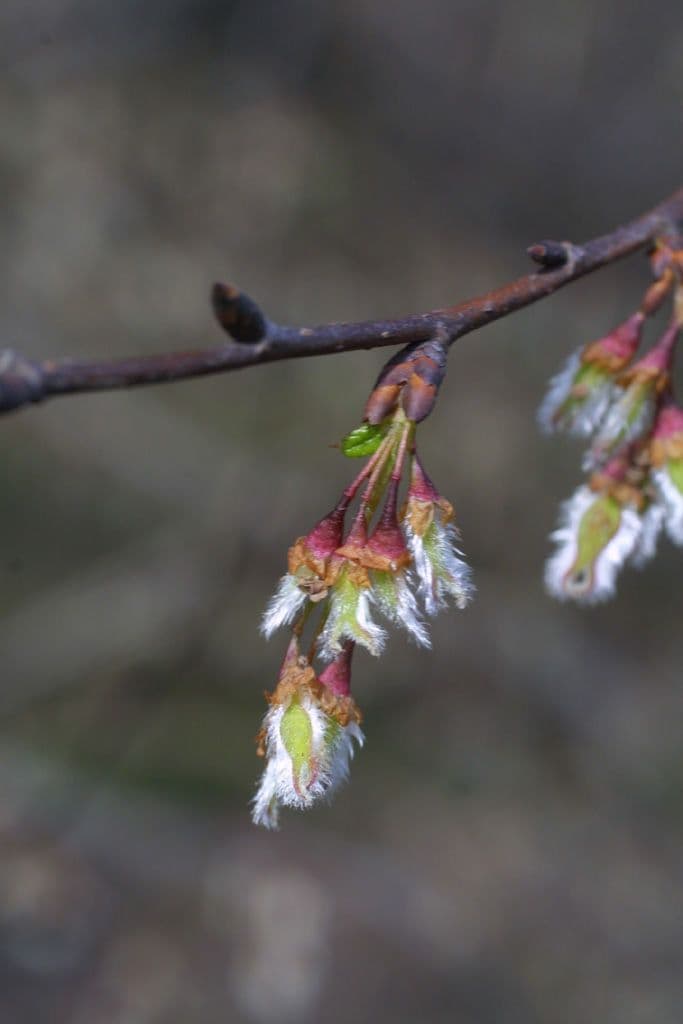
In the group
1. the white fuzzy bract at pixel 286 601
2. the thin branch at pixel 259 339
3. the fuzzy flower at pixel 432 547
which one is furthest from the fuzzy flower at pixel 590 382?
the white fuzzy bract at pixel 286 601

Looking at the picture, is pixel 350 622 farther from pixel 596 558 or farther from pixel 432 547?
pixel 596 558

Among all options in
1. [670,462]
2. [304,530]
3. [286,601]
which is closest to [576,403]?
[670,462]

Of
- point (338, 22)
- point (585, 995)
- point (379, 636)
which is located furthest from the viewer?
point (338, 22)

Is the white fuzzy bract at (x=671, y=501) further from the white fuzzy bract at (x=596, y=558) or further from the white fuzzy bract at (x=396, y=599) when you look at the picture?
the white fuzzy bract at (x=396, y=599)

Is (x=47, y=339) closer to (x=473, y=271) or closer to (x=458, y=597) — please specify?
(x=473, y=271)

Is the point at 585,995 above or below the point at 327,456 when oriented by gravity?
below

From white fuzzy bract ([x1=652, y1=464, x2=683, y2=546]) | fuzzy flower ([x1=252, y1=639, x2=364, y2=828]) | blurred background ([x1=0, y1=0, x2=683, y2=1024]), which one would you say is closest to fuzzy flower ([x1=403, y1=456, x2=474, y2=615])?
fuzzy flower ([x1=252, y1=639, x2=364, y2=828])

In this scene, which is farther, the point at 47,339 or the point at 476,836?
the point at 47,339

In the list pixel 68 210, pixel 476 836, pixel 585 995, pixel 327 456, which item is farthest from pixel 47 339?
pixel 585 995
